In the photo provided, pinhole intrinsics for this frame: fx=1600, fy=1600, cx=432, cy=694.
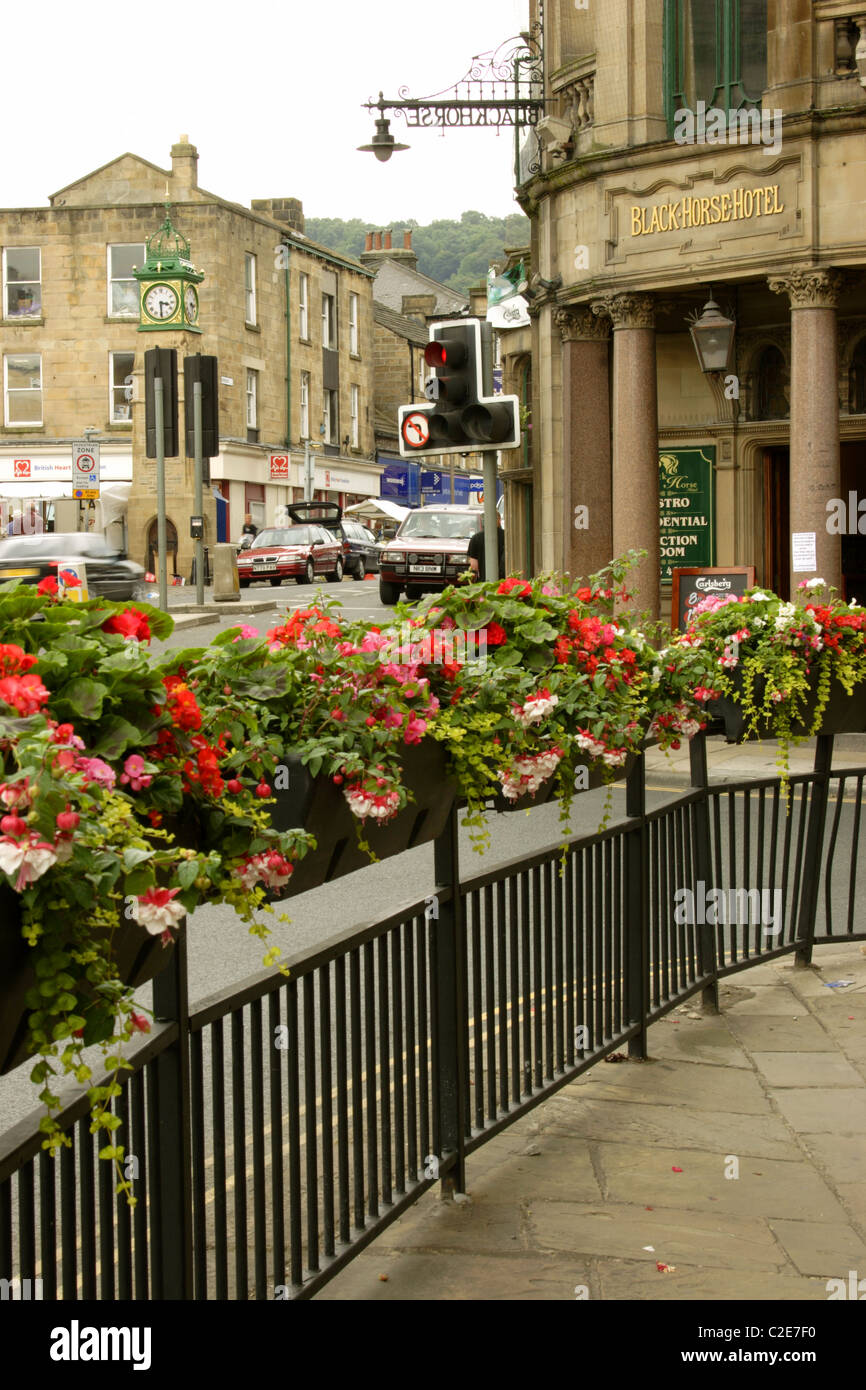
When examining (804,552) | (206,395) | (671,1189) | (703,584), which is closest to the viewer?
(671,1189)

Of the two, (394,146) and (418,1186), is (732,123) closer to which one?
(394,146)

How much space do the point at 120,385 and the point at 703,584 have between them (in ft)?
126

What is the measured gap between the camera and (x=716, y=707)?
22.4 ft

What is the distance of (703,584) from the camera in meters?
16.8

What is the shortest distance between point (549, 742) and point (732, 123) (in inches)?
537

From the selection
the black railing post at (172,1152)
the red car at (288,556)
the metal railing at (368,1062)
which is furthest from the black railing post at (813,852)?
the red car at (288,556)

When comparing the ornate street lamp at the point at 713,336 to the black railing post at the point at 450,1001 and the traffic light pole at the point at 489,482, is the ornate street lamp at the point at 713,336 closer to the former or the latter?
the traffic light pole at the point at 489,482

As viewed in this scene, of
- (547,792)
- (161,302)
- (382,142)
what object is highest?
(161,302)

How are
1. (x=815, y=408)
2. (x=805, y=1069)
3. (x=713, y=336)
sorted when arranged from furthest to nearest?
(x=713, y=336), (x=815, y=408), (x=805, y=1069)

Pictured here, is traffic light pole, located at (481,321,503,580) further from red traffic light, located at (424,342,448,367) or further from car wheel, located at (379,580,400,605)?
car wheel, located at (379,580,400,605)

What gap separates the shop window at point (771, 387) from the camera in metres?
19.0

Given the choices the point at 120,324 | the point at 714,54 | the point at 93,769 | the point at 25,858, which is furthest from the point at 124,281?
the point at 25,858

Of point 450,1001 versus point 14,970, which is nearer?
point 14,970

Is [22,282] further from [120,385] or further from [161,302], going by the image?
[161,302]
